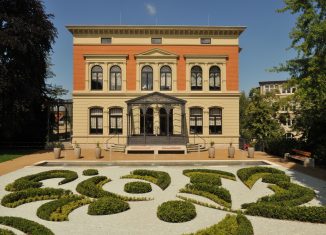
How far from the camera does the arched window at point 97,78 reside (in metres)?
28.9

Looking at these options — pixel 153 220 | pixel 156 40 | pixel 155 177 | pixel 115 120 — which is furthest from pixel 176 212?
pixel 156 40

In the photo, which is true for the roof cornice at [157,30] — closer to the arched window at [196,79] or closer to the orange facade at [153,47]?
the orange facade at [153,47]

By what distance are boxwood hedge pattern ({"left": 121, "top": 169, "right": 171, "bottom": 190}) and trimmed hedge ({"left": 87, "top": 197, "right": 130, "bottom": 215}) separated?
118 inches

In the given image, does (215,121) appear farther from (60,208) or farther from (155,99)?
(60,208)

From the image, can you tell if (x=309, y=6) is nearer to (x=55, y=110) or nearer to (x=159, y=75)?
(x=159, y=75)

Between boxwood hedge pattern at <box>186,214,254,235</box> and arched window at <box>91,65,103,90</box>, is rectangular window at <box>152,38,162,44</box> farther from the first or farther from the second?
boxwood hedge pattern at <box>186,214,254,235</box>

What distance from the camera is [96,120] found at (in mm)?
28641

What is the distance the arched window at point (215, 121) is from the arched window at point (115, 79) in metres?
9.80

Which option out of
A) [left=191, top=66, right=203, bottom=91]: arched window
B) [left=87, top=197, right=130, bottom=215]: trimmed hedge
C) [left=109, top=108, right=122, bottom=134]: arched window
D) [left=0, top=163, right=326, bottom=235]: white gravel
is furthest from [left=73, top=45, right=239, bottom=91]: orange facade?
[left=87, top=197, right=130, bottom=215]: trimmed hedge

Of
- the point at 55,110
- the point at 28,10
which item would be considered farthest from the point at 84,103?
the point at 28,10

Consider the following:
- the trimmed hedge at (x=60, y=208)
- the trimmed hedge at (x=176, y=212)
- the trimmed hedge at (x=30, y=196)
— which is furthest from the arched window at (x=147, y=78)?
the trimmed hedge at (x=176, y=212)

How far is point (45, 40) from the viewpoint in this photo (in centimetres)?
2639

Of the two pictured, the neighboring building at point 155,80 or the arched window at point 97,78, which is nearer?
the neighboring building at point 155,80

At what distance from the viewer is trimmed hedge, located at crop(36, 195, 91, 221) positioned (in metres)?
8.30
